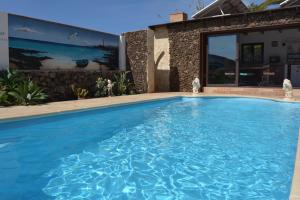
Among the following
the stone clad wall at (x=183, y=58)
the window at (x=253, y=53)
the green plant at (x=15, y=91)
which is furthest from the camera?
the window at (x=253, y=53)

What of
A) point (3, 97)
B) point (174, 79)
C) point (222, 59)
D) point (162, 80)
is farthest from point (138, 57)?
point (3, 97)

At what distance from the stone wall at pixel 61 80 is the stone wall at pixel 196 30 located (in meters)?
5.47

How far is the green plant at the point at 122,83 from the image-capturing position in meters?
17.0

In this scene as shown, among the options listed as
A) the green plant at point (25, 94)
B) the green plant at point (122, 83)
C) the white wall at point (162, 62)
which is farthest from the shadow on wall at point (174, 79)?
the green plant at point (25, 94)

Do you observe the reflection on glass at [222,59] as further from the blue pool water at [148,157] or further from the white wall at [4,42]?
the white wall at [4,42]

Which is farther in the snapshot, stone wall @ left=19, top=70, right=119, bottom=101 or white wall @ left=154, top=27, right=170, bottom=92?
white wall @ left=154, top=27, right=170, bottom=92

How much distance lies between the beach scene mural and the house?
2.22m

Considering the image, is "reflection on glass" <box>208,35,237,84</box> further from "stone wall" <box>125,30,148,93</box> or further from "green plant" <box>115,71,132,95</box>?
"green plant" <box>115,71,132,95</box>

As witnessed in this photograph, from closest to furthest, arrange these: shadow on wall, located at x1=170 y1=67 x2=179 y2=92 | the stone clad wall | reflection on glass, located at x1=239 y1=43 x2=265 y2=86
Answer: the stone clad wall < reflection on glass, located at x1=239 y1=43 x2=265 y2=86 < shadow on wall, located at x1=170 y1=67 x2=179 y2=92

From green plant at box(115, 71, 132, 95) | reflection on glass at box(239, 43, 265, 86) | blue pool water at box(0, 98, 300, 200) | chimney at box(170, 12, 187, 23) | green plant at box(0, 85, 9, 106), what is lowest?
blue pool water at box(0, 98, 300, 200)

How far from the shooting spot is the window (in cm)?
2116

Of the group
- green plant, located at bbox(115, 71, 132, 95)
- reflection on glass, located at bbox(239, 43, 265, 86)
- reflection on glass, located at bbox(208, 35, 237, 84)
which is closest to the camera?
green plant, located at bbox(115, 71, 132, 95)

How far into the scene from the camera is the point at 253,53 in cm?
2136

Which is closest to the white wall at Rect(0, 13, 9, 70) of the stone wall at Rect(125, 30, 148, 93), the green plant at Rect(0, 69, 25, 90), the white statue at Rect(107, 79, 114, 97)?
the green plant at Rect(0, 69, 25, 90)
